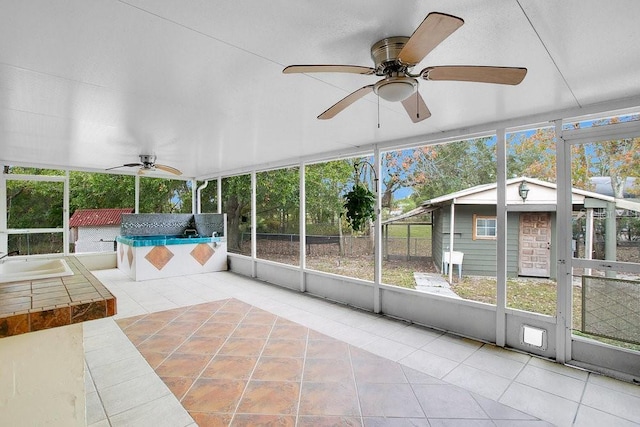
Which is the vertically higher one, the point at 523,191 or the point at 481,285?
the point at 523,191

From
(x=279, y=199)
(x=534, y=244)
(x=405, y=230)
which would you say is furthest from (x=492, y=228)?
(x=279, y=199)

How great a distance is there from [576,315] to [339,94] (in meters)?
2.88

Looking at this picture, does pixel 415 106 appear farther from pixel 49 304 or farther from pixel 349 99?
pixel 49 304

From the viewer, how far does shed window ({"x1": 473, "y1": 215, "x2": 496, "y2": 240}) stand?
4.91 m

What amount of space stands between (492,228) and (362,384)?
146 inches

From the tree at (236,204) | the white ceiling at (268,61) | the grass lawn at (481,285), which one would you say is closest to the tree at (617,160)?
the white ceiling at (268,61)

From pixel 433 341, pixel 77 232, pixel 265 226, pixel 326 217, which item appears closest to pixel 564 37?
pixel 433 341

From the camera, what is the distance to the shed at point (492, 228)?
3801 millimetres

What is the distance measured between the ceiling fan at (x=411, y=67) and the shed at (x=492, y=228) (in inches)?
96.6

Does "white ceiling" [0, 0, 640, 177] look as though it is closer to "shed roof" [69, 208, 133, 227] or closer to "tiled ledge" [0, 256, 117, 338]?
Answer: "tiled ledge" [0, 256, 117, 338]

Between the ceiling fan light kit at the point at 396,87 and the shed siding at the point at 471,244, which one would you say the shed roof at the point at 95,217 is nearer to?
the shed siding at the point at 471,244

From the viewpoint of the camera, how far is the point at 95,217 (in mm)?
7215

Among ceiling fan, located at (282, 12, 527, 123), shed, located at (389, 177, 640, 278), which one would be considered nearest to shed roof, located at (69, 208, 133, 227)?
shed, located at (389, 177, 640, 278)

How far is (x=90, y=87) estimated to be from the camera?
2277 mm
